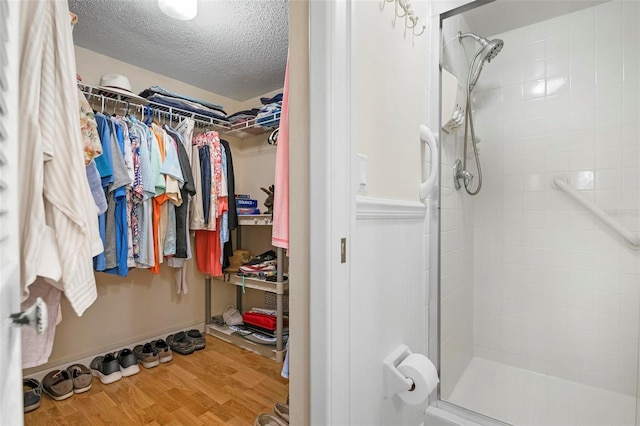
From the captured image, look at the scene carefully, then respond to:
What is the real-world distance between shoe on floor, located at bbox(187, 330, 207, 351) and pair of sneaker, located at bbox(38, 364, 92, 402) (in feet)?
2.15

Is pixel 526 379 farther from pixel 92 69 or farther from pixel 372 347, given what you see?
pixel 92 69

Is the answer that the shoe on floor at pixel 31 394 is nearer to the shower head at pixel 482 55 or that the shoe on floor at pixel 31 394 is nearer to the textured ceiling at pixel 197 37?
the textured ceiling at pixel 197 37

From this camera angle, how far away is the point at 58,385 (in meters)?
1.75

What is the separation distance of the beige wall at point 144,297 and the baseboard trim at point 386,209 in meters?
1.81

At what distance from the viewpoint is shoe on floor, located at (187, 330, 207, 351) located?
2.35 meters

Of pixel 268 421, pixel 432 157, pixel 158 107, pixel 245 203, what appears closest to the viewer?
pixel 432 157

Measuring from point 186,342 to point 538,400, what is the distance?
7.45 ft

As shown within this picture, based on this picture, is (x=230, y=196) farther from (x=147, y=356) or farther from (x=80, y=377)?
(x=80, y=377)

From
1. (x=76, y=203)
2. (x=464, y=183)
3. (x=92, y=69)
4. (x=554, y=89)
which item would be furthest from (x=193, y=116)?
(x=554, y=89)

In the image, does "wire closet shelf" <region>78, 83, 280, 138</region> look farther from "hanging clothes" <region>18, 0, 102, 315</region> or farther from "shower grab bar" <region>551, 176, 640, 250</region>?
"shower grab bar" <region>551, 176, 640, 250</region>

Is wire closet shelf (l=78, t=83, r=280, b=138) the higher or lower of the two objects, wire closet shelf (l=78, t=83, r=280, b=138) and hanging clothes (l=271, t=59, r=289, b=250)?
the higher

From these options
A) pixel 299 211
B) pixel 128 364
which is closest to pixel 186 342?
pixel 128 364

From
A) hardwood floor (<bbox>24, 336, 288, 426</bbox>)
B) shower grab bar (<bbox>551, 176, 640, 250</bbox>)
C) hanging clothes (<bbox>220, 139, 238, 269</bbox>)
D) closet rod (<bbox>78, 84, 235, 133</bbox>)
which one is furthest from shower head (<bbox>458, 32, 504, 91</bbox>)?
hardwood floor (<bbox>24, 336, 288, 426</bbox>)

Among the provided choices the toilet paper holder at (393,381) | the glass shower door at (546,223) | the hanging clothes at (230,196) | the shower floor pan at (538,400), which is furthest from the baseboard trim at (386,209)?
the hanging clothes at (230,196)
